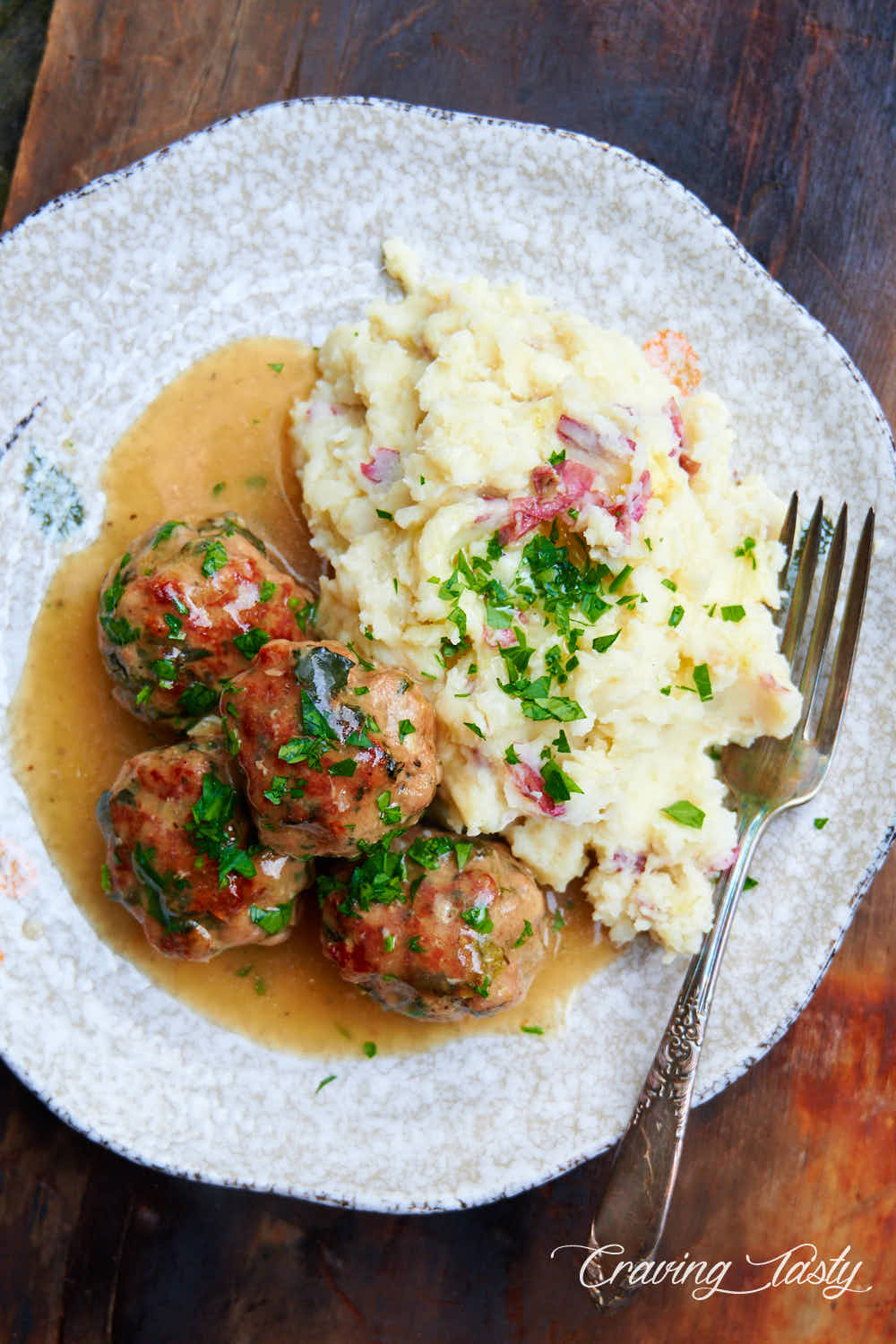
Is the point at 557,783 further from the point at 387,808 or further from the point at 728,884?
the point at 728,884

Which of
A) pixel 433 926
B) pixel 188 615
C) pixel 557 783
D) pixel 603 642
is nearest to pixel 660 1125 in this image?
pixel 433 926

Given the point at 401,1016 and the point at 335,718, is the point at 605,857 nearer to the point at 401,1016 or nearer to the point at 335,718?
the point at 401,1016

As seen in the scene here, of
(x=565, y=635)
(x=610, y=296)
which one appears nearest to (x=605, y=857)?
(x=565, y=635)

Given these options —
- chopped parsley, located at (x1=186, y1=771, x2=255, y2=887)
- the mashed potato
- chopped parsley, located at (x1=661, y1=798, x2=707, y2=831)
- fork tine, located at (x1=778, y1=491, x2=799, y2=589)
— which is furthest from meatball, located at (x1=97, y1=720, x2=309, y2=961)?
fork tine, located at (x1=778, y1=491, x2=799, y2=589)

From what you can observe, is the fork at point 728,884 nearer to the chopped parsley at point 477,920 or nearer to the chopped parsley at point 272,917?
the chopped parsley at point 477,920

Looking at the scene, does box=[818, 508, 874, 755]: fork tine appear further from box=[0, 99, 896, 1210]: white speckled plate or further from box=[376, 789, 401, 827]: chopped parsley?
box=[376, 789, 401, 827]: chopped parsley
